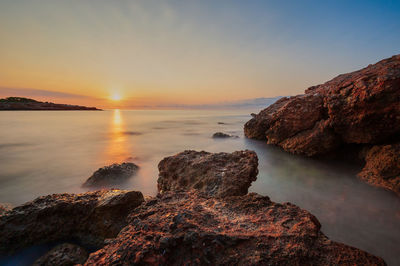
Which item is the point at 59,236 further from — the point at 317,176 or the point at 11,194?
the point at 317,176

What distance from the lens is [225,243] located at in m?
1.30

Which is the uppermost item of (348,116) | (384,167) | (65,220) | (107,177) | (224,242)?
(348,116)

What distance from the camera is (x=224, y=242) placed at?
1310mm

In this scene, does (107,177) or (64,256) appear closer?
(64,256)

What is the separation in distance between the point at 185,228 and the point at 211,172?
184 centimetres

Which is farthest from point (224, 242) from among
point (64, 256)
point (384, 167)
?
point (384, 167)

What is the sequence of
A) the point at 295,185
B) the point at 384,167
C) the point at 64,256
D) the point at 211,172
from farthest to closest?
the point at 295,185 → the point at 384,167 → the point at 211,172 → the point at 64,256

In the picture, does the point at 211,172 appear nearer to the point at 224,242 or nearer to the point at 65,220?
the point at 224,242

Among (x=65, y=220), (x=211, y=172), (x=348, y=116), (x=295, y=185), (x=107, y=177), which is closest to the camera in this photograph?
(x=65, y=220)

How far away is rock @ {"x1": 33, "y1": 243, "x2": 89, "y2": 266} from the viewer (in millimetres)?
2119

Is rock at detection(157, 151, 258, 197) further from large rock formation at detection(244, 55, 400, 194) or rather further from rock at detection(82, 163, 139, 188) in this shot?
large rock formation at detection(244, 55, 400, 194)

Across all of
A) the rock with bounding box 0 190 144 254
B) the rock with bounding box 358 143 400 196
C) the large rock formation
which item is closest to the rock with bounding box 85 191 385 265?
the rock with bounding box 0 190 144 254

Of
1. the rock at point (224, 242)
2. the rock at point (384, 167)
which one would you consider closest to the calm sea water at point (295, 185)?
the rock at point (384, 167)

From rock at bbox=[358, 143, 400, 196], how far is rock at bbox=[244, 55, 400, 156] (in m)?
0.29
